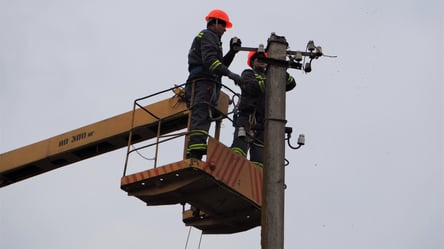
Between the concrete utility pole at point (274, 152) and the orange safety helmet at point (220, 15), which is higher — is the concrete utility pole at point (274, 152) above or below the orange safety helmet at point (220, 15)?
below

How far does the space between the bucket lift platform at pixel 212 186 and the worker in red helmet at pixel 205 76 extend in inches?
11.6

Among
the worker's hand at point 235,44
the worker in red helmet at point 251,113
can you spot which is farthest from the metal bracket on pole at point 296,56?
the worker in red helmet at point 251,113

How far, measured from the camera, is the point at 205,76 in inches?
525

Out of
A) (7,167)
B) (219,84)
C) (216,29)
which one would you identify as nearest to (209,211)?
(219,84)

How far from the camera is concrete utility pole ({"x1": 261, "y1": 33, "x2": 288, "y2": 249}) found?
388 inches

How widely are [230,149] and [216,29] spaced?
6.37 feet

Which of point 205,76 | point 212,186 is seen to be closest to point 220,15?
point 205,76

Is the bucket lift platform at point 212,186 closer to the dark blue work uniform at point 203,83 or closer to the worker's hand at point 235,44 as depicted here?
the dark blue work uniform at point 203,83

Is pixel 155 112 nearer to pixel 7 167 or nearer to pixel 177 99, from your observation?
pixel 177 99

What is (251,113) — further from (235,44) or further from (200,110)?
(235,44)

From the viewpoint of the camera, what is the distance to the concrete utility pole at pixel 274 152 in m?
9.85

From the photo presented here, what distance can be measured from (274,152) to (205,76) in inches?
134

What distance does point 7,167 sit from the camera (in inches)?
686

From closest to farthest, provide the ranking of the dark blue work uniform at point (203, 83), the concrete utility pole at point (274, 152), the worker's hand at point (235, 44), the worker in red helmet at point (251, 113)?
the concrete utility pole at point (274, 152) → the worker's hand at point (235, 44) → the dark blue work uniform at point (203, 83) → the worker in red helmet at point (251, 113)
